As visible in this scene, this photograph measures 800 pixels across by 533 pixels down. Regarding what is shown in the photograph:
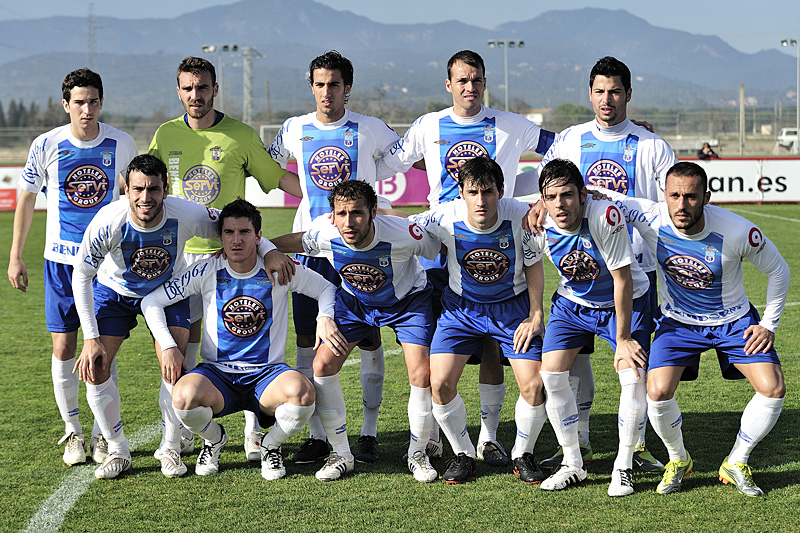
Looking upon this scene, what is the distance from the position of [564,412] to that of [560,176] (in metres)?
1.21

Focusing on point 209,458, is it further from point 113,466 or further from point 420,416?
point 420,416

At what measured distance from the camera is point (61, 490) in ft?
13.6

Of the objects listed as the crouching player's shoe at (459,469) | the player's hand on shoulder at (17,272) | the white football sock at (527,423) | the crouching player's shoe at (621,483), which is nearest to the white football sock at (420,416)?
the crouching player's shoe at (459,469)

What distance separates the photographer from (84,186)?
469 centimetres

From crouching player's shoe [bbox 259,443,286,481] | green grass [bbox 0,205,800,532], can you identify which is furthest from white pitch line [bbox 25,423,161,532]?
crouching player's shoe [bbox 259,443,286,481]

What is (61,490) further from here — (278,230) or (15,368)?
(278,230)

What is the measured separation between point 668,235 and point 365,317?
5.47 feet

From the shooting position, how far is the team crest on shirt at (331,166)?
16.0ft

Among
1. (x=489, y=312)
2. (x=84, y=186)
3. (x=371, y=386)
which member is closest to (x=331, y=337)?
(x=371, y=386)

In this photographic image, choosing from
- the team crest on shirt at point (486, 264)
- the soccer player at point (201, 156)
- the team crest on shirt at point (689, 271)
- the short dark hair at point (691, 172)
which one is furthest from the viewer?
the soccer player at point (201, 156)

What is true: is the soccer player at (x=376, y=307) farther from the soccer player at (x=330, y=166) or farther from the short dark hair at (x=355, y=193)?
the soccer player at (x=330, y=166)

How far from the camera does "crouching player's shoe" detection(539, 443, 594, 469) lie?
4.45 metres

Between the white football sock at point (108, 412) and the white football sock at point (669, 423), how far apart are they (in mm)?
2818

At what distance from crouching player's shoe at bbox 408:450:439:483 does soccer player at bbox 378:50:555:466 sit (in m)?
0.30
